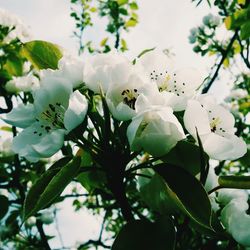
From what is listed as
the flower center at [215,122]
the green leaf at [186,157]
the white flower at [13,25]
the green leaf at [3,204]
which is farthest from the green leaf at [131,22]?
the green leaf at [186,157]

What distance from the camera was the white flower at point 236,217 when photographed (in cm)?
95

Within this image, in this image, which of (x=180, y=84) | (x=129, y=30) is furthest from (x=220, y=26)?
(x=180, y=84)

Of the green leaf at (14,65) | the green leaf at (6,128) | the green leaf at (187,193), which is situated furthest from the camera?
the green leaf at (6,128)

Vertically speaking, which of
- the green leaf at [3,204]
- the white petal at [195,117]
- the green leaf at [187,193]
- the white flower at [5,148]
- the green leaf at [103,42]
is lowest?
the white flower at [5,148]

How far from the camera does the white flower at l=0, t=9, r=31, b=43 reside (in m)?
2.67

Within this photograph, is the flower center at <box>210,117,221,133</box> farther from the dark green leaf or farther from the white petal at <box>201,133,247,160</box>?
the dark green leaf

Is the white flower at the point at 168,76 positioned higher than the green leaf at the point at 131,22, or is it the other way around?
the white flower at the point at 168,76

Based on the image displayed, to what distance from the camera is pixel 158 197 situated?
3.35 ft

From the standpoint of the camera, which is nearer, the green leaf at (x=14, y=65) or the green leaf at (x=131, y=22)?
the green leaf at (x=14, y=65)

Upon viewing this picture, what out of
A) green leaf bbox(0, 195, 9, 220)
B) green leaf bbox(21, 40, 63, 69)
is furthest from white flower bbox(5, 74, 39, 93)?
green leaf bbox(21, 40, 63, 69)

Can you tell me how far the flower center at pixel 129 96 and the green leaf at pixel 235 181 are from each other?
258 millimetres

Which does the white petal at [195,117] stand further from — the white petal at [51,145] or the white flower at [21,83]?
the white flower at [21,83]

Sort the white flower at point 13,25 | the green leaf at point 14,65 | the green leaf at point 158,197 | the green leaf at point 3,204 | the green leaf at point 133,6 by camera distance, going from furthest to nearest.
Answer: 1. the green leaf at point 133,6
2. the white flower at point 13,25
3. the green leaf at point 14,65
4. the green leaf at point 3,204
5. the green leaf at point 158,197

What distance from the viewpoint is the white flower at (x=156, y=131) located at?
816 millimetres
